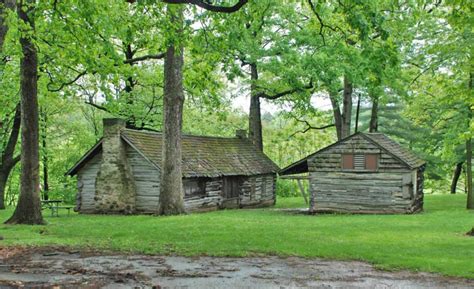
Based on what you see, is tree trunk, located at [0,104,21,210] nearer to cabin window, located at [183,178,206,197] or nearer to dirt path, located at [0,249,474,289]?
cabin window, located at [183,178,206,197]

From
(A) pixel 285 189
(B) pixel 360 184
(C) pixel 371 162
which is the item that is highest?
(C) pixel 371 162

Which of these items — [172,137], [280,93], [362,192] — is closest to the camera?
[172,137]

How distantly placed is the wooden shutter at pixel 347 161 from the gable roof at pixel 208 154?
7.74 m

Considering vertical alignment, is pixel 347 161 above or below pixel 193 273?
above

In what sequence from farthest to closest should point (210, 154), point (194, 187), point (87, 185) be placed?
point (210, 154)
point (87, 185)
point (194, 187)

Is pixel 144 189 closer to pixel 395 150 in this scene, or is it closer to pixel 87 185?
pixel 87 185

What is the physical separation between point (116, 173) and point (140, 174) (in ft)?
4.35

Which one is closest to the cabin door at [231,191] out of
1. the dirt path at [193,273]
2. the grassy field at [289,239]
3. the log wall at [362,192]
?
the log wall at [362,192]

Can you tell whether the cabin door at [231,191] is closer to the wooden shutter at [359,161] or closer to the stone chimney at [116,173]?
the stone chimney at [116,173]

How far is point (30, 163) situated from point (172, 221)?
20.3ft

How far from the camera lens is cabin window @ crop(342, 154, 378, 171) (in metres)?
29.5

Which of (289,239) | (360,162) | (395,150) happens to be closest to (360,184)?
(360,162)

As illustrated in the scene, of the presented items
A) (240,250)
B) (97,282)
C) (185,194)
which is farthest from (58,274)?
(185,194)

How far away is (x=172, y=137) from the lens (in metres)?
26.1
